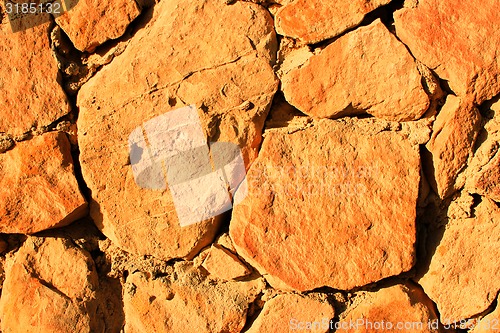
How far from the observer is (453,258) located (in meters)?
1.68

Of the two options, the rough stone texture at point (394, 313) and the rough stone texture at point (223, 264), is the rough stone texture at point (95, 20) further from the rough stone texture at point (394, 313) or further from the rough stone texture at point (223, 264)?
the rough stone texture at point (394, 313)

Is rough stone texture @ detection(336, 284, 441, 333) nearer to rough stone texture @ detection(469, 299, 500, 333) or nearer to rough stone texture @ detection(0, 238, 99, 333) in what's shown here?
rough stone texture @ detection(469, 299, 500, 333)

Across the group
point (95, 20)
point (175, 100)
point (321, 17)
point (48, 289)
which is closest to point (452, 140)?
point (321, 17)

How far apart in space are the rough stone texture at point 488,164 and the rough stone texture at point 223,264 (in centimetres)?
71

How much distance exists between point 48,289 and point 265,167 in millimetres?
777

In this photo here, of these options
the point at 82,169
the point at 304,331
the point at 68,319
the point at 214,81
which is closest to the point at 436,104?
the point at 214,81

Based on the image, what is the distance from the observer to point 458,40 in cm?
165

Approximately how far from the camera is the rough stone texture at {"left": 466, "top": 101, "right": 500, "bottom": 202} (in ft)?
5.38

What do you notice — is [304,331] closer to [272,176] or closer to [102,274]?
[272,176]

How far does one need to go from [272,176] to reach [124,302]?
63cm

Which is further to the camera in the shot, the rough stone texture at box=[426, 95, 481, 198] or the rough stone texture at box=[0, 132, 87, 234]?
the rough stone texture at box=[0, 132, 87, 234]

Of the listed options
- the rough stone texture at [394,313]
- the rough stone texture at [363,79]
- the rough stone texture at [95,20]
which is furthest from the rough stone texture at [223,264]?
the rough stone texture at [95,20]

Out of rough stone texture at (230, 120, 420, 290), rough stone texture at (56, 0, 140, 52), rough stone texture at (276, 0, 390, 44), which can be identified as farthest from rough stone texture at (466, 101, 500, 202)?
rough stone texture at (56, 0, 140, 52)

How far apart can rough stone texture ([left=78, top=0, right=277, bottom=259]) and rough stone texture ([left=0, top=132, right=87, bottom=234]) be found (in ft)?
0.22
